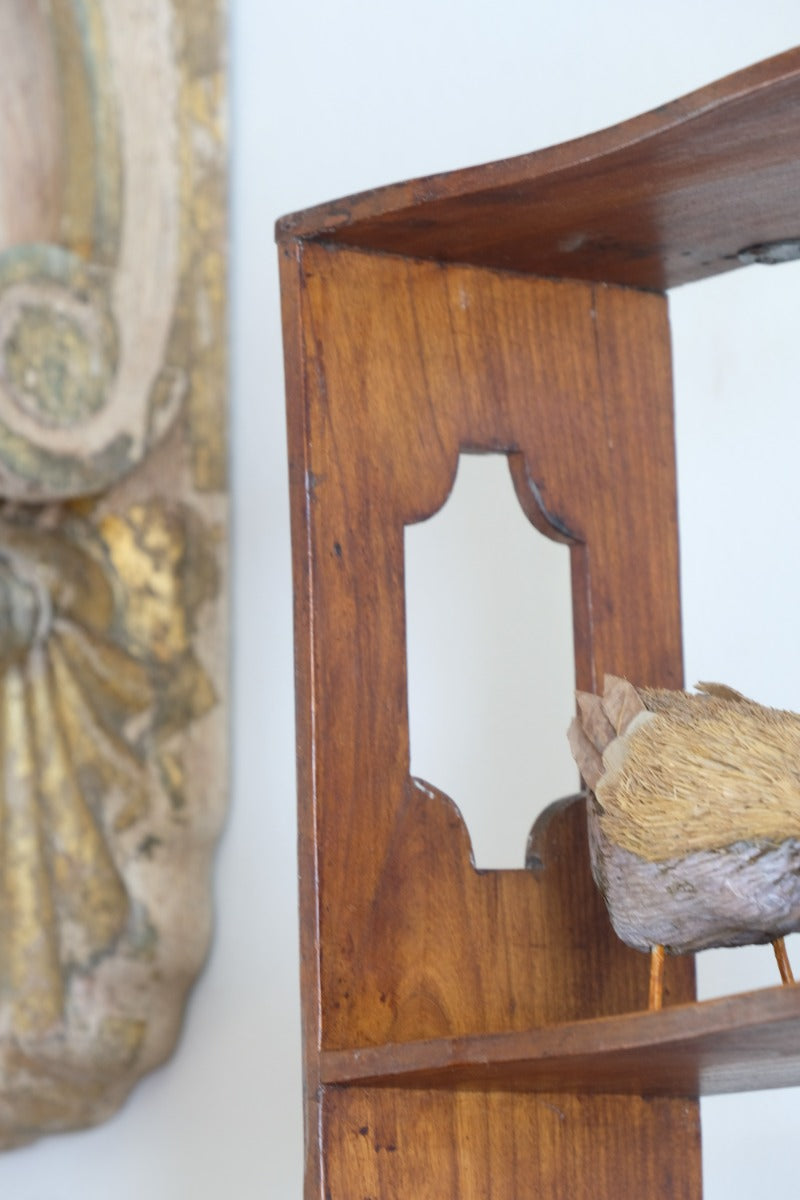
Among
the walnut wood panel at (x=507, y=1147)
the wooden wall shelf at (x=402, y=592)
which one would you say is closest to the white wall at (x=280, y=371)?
the wooden wall shelf at (x=402, y=592)

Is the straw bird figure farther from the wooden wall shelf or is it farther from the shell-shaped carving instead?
the shell-shaped carving

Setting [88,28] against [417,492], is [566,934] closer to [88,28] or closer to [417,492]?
[417,492]

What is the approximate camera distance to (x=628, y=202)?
0.69m

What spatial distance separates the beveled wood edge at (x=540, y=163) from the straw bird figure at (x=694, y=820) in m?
0.20

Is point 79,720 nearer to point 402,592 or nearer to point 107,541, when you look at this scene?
point 107,541

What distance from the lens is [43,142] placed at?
1.06 m

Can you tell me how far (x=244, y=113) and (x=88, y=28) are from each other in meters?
0.13

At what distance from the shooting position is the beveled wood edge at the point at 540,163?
554 mm

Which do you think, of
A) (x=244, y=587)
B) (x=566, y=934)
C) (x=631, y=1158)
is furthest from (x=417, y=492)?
(x=244, y=587)

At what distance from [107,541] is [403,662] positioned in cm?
42

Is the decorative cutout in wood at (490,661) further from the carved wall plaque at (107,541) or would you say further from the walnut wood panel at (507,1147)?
the walnut wood panel at (507,1147)

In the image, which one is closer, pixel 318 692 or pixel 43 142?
pixel 318 692

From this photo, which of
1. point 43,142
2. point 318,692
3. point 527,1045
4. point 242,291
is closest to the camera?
point 527,1045

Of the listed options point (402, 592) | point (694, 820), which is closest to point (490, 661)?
point (402, 592)
